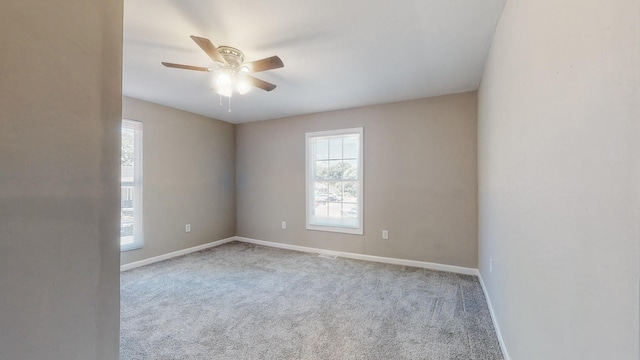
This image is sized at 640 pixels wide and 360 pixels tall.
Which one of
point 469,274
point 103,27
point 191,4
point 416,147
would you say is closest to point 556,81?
point 103,27

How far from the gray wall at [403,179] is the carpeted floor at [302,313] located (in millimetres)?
422

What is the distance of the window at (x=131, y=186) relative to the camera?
3.65m

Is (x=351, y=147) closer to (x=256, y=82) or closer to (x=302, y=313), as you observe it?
(x=256, y=82)

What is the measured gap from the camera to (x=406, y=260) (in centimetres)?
376

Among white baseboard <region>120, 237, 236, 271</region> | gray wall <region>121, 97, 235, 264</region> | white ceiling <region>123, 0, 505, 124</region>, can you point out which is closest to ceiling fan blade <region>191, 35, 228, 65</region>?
white ceiling <region>123, 0, 505, 124</region>

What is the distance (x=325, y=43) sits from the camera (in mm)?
2240

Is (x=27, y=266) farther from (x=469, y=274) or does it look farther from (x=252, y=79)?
(x=469, y=274)

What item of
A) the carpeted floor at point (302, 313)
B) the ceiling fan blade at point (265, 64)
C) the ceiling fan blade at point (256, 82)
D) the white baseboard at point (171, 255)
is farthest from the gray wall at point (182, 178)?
the ceiling fan blade at point (265, 64)

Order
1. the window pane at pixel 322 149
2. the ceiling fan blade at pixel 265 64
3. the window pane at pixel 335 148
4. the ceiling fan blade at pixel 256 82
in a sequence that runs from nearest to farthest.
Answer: the ceiling fan blade at pixel 265 64 < the ceiling fan blade at pixel 256 82 < the window pane at pixel 335 148 < the window pane at pixel 322 149

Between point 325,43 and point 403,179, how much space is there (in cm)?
224

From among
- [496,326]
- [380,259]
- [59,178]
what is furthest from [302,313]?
[59,178]

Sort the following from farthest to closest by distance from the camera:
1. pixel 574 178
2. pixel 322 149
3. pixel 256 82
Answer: pixel 322 149 < pixel 256 82 < pixel 574 178

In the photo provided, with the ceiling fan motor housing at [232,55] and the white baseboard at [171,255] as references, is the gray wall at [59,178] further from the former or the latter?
the white baseboard at [171,255]

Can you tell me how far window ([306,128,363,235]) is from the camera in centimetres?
420
